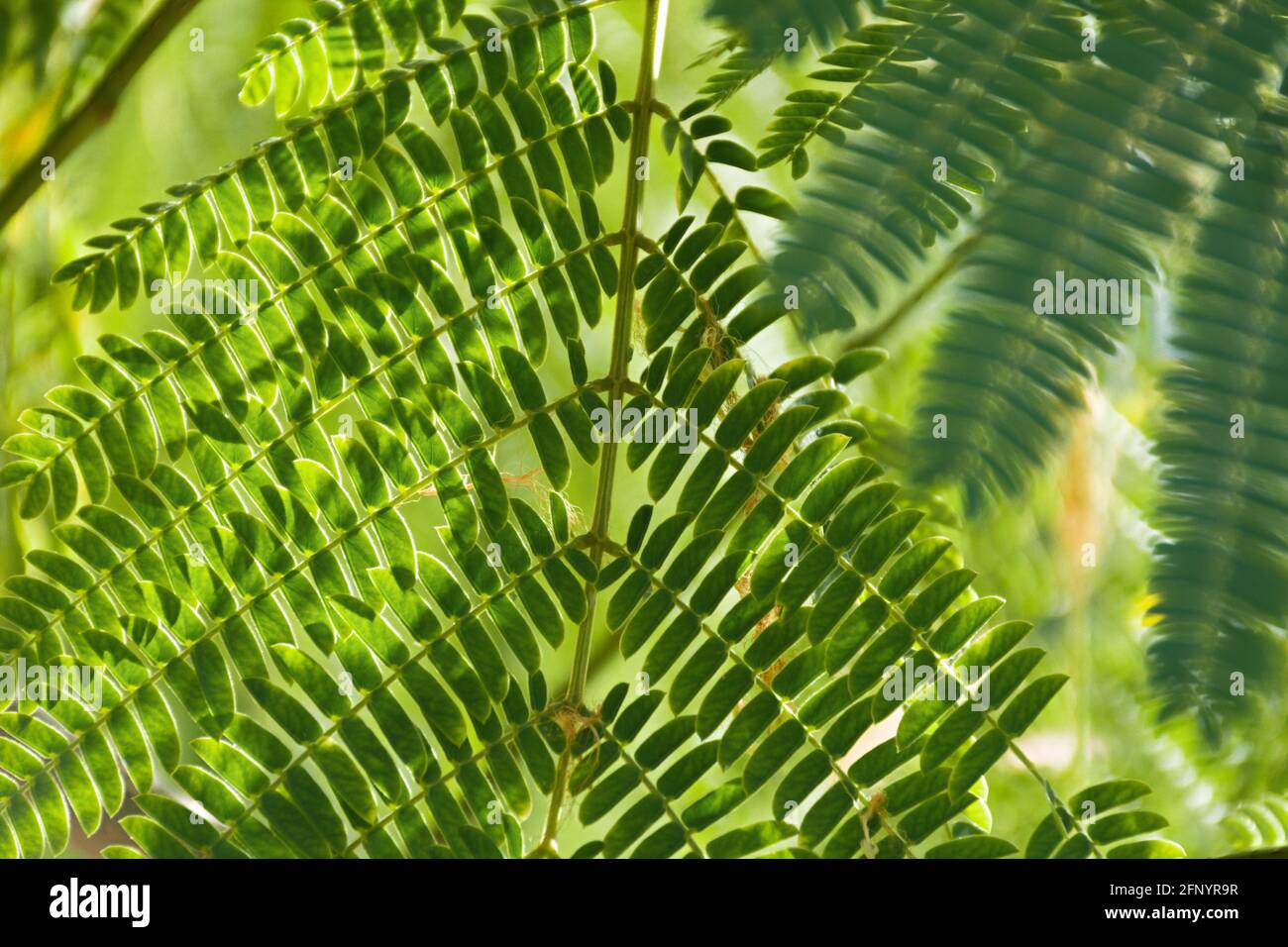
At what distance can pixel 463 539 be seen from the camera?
1.95 ft

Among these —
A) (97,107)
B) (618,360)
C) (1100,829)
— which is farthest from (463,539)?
(97,107)

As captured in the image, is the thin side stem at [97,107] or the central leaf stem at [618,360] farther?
the thin side stem at [97,107]

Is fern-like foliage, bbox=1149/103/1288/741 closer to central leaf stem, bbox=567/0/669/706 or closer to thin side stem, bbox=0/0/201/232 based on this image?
central leaf stem, bbox=567/0/669/706

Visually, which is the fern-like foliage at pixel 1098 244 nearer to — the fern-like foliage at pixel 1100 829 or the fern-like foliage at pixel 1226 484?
the fern-like foliage at pixel 1226 484

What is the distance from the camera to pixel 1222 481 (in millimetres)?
287

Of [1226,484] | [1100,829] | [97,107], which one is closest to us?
[1226,484]

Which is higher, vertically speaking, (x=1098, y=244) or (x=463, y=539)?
(x=1098, y=244)

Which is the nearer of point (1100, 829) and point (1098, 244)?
point (1098, 244)

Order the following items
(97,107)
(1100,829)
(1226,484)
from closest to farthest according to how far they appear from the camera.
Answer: (1226,484), (1100,829), (97,107)

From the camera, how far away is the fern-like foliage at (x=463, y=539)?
0.57 m

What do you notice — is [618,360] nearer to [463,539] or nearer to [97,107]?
[463,539]

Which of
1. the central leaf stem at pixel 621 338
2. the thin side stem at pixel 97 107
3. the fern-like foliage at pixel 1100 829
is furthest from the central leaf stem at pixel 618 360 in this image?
the thin side stem at pixel 97 107

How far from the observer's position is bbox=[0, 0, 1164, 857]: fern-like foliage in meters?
0.57
